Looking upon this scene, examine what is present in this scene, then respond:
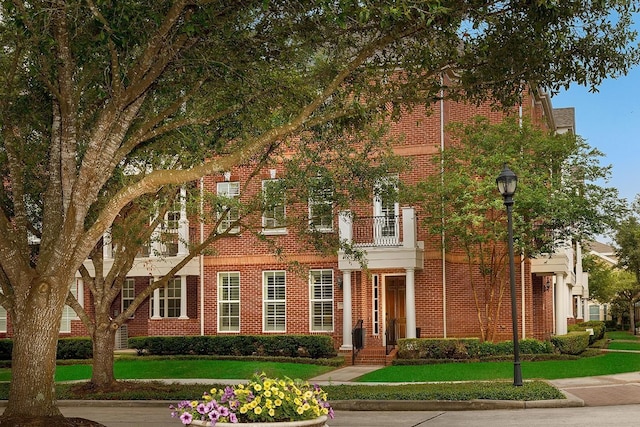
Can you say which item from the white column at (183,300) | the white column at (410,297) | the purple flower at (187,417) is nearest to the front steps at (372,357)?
the white column at (410,297)

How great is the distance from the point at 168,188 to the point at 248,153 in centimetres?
817

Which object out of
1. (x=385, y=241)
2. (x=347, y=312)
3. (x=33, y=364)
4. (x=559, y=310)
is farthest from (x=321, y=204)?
(x=559, y=310)

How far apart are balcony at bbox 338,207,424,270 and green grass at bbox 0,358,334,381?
147 inches

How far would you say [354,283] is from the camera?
1188 inches

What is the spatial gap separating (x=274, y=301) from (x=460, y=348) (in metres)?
7.57

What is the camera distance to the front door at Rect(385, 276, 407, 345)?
30.9 m

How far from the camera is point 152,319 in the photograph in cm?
3256

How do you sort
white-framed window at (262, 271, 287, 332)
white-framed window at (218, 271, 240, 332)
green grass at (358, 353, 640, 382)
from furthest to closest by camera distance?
white-framed window at (218, 271, 240, 332) < white-framed window at (262, 271, 287, 332) < green grass at (358, 353, 640, 382)

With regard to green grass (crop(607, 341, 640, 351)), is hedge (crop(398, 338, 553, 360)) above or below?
above

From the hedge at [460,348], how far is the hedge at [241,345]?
2.80m

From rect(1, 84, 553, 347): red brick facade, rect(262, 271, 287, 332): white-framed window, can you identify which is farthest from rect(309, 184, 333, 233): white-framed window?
rect(262, 271, 287, 332): white-framed window

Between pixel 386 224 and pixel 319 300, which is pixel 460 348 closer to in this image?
pixel 386 224

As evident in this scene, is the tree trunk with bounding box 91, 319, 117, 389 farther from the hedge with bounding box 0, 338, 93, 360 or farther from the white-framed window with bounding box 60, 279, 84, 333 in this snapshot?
the white-framed window with bounding box 60, 279, 84, 333

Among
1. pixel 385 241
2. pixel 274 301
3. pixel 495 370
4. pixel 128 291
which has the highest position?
pixel 385 241
